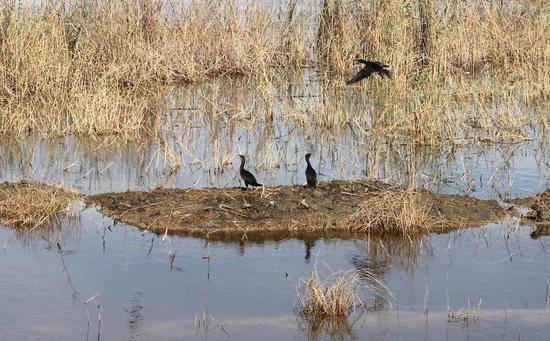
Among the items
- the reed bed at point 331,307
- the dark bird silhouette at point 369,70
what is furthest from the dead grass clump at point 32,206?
the dark bird silhouette at point 369,70

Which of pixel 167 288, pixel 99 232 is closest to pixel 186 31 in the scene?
pixel 99 232

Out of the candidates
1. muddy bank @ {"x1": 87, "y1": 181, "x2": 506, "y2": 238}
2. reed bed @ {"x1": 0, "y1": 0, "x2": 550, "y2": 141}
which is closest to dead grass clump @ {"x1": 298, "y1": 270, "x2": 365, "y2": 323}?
muddy bank @ {"x1": 87, "y1": 181, "x2": 506, "y2": 238}

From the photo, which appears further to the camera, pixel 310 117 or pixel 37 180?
pixel 310 117

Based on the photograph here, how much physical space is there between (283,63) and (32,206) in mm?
11015

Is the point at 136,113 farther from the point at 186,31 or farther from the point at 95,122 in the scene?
the point at 186,31

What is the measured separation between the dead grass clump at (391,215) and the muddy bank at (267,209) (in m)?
0.12

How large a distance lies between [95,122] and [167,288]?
22.9 ft

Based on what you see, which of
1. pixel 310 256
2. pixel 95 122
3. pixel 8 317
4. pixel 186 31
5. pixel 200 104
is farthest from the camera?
pixel 186 31

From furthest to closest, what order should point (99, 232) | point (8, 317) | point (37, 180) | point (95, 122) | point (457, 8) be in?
→ point (457, 8) → point (95, 122) → point (37, 180) → point (99, 232) → point (8, 317)

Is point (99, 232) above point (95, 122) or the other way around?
the other way around

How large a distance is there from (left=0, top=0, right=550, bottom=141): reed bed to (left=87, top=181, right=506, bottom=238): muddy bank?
391 cm

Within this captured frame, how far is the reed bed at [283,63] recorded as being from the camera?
14.8 metres

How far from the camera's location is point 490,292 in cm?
760

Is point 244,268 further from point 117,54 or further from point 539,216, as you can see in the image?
point 117,54
